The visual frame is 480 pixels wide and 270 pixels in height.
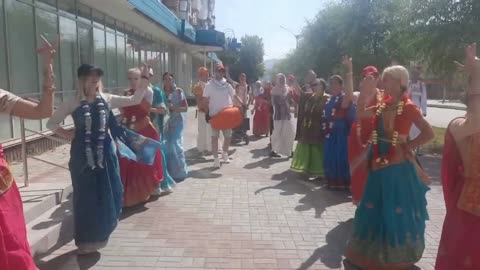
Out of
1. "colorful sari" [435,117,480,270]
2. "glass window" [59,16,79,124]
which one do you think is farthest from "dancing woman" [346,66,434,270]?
"glass window" [59,16,79,124]

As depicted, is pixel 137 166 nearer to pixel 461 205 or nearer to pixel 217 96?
pixel 217 96

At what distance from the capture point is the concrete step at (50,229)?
4.54 m

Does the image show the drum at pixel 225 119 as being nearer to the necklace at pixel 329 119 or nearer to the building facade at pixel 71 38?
the building facade at pixel 71 38

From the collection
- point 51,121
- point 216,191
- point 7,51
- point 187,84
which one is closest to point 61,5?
point 7,51

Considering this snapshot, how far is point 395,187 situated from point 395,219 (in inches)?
10.9

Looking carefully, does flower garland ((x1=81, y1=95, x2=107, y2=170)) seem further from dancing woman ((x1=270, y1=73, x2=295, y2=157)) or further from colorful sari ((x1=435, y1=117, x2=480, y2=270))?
dancing woman ((x1=270, y1=73, x2=295, y2=157))

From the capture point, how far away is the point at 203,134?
10.9m

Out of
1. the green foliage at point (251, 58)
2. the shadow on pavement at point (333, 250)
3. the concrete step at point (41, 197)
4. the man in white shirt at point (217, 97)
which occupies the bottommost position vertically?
the shadow on pavement at point (333, 250)

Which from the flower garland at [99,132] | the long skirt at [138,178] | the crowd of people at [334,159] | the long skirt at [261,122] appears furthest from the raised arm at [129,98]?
the long skirt at [261,122]

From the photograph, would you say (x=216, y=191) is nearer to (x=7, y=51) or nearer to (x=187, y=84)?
(x=7, y=51)

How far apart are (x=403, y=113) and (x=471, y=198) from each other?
123 centimetres

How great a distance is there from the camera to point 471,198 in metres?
3.08

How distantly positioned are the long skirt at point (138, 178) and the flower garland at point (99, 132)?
5.06ft

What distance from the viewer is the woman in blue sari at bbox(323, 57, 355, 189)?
23.6ft
